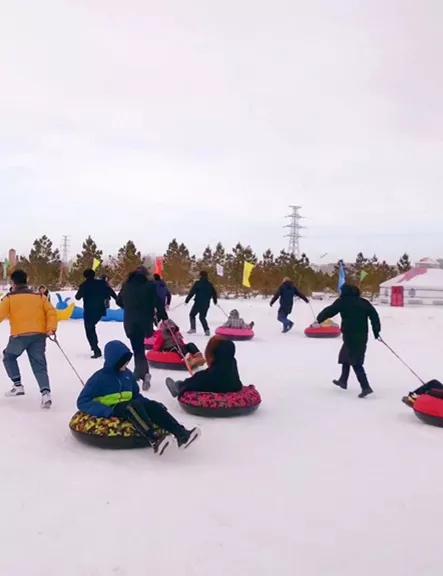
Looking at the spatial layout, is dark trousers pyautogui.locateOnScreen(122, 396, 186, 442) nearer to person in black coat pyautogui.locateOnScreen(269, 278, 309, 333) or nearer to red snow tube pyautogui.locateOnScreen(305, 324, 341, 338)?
red snow tube pyautogui.locateOnScreen(305, 324, 341, 338)

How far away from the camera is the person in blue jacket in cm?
493

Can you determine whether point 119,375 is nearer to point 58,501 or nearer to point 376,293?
point 58,501

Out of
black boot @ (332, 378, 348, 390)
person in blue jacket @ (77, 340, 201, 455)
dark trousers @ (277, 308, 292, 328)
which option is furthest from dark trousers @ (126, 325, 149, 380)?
dark trousers @ (277, 308, 292, 328)

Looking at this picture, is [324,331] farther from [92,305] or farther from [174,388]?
[174,388]

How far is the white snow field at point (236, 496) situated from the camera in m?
3.25

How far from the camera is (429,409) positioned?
6.12m

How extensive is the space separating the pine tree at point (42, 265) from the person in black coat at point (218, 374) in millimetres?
36221

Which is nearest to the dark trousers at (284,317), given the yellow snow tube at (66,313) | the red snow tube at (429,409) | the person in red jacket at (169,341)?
the yellow snow tube at (66,313)

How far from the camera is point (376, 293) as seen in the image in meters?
42.5

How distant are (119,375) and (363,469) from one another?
2.38 meters

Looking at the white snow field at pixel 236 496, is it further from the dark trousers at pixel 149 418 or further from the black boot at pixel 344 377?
the black boot at pixel 344 377

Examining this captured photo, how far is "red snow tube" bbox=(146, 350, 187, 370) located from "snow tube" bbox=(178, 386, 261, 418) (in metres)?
2.90

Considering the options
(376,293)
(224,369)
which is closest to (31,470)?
(224,369)

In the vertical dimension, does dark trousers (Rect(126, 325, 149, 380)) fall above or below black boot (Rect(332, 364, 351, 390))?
above
